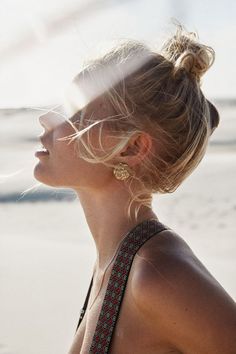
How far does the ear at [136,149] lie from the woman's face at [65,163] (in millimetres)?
56

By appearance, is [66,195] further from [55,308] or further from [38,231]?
[55,308]

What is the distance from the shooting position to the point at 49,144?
2053 mm

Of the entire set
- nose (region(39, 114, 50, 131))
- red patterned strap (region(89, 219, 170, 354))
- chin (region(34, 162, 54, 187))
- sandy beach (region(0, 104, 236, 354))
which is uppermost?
nose (region(39, 114, 50, 131))

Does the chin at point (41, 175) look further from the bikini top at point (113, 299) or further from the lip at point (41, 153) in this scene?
the bikini top at point (113, 299)

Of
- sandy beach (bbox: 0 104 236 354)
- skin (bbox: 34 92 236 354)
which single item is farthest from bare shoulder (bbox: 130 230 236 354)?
sandy beach (bbox: 0 104 236 354)

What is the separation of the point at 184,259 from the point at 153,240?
6.0 inches

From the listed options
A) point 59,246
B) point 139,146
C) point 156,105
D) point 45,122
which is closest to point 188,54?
point 156,105

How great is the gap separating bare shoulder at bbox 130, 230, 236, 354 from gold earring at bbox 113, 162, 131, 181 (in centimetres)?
36

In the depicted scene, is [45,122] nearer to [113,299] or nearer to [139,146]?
[139,146]

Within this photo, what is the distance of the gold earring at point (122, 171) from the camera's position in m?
1.99

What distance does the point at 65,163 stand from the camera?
2029 millimetres

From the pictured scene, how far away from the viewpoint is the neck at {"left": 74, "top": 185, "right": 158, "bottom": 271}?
6.56 ft

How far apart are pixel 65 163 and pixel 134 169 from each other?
0.20m

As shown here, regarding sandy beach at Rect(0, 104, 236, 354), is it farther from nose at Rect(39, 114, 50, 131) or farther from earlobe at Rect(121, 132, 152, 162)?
earlobe at Rect(121, 132, 152, 162)
